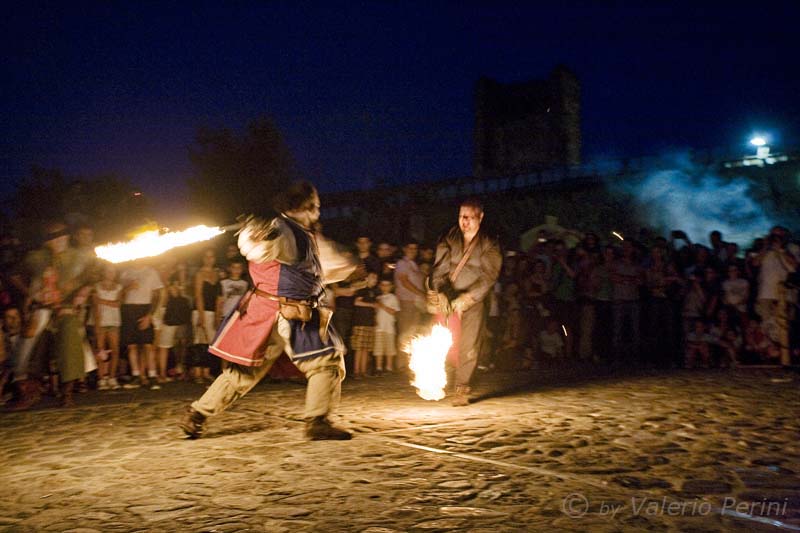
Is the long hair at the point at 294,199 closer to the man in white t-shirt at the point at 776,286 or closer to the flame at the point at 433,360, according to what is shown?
the flame at the point at 433,360

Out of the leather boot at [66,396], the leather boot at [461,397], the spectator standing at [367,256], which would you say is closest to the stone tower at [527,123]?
the spectator standing at [367,256]

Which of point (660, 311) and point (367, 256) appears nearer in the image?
point (367, 256)

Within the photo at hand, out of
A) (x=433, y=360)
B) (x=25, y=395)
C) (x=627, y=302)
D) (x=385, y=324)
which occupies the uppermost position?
(x=627, y=302)

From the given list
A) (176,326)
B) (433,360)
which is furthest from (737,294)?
(176,326)

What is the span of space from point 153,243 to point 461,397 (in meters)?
3.22

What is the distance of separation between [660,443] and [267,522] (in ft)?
9.94

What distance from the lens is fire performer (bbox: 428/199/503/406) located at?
281 inches

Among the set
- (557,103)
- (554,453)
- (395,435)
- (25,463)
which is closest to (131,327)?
(25,463)

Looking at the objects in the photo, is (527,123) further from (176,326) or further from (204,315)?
(176,326)

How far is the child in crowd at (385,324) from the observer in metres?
10.8

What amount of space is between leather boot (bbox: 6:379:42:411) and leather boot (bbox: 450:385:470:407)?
15.5 feet

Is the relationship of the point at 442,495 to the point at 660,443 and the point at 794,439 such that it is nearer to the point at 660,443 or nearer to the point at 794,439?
the point at 660,443

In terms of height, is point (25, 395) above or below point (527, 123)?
below

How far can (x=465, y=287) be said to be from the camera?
7.23 metres
